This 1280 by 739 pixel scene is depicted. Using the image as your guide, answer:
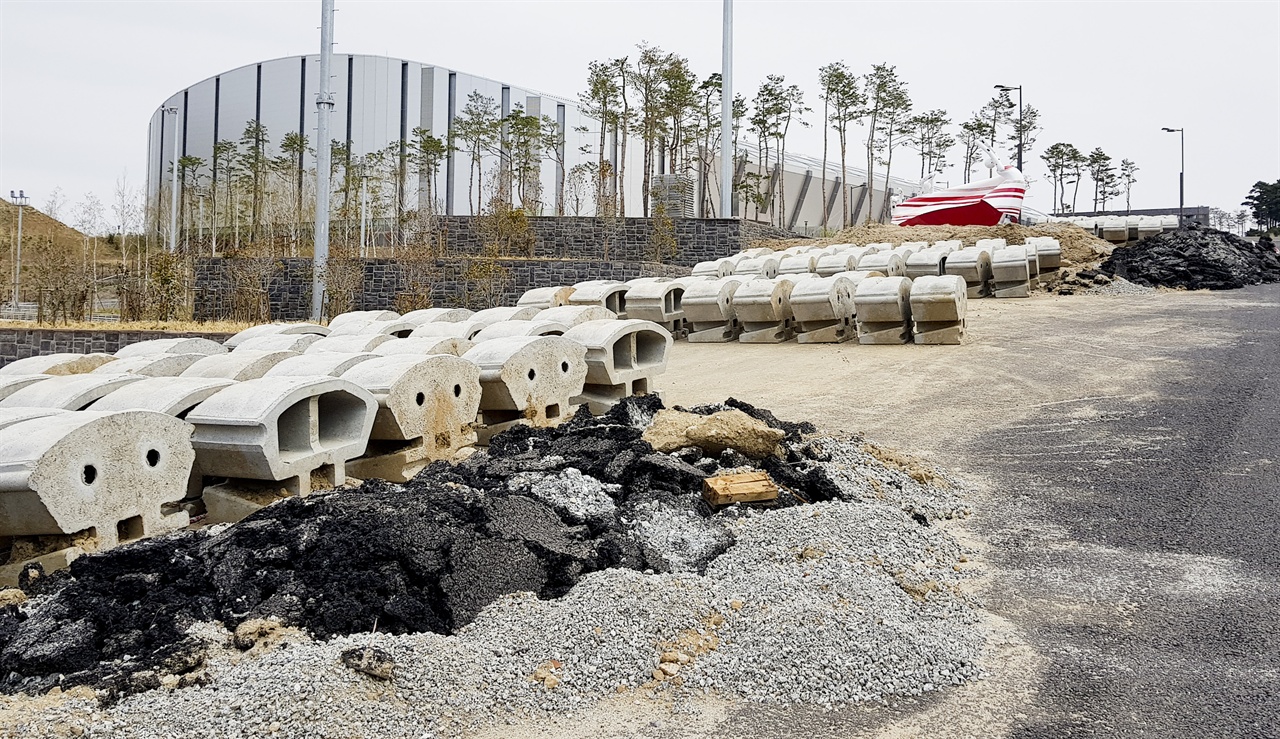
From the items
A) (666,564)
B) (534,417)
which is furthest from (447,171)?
(666,564)

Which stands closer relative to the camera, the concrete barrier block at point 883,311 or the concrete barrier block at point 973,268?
the concrete barrier block at point 883,311

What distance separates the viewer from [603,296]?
14.8 metres

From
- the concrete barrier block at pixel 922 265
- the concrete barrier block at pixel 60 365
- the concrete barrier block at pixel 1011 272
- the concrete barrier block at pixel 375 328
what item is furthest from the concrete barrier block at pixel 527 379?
the concrete barrier block at pixel 1011 272

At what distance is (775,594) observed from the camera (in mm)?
4391

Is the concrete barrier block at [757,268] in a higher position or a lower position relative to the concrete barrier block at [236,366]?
higher

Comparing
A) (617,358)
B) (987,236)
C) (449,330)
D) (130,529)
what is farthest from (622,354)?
(987,236)

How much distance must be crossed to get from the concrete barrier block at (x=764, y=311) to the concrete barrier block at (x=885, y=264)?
3.47 m

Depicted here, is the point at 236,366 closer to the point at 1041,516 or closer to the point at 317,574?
the point at 317,574

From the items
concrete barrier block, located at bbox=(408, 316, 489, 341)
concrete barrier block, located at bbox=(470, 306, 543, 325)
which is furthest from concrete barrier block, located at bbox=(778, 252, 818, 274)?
concrete barrier block, located at bbox=(408, 316, 489, 341)

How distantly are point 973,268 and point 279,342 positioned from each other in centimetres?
1262

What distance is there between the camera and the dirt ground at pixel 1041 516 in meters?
3.52

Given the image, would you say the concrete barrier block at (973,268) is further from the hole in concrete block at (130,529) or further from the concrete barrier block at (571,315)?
the hole in concrete block at (130,529)

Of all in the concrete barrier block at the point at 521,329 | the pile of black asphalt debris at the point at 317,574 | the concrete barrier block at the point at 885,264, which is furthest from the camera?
the concrete barrier block at the point at 885,264

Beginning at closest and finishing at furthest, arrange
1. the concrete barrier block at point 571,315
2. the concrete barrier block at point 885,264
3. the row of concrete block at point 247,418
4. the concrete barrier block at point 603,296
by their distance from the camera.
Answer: the row of concrete block at point 247,418
the concrete barrier block at point 571,315
the concrete barrier block at point 603,296
the concrete barrier block at point 885,264
